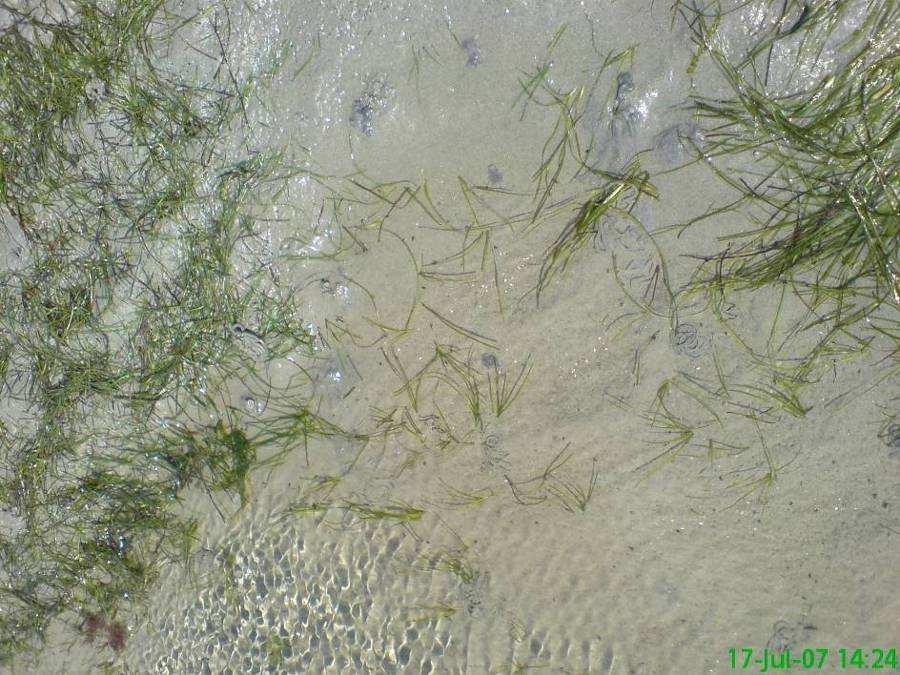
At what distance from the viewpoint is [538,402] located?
2930 millimetres

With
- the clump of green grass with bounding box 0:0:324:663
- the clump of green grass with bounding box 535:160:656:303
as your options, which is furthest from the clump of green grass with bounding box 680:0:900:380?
the clump of green grass with bounding box 0:0:324:663

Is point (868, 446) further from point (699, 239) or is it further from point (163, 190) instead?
point (163, 190)

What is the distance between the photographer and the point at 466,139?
2834 mm

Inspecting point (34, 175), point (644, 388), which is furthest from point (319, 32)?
point (644, 388)

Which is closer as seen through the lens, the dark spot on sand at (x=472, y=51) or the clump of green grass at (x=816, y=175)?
the clump of green grass at (x=816, y=175)

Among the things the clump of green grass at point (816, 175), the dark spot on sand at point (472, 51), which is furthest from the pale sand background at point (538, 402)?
the clump of green grass at point (816, 175)

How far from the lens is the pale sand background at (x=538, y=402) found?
2754 mm

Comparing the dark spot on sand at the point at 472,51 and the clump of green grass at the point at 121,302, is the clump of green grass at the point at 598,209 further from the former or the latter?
the clump of green grass at the point at 121,302

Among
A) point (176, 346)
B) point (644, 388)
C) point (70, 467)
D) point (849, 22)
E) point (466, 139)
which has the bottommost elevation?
point (70, 467)

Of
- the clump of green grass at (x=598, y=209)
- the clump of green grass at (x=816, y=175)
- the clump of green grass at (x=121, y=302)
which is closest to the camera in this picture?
the clump of green grass at (x=816, y=175)

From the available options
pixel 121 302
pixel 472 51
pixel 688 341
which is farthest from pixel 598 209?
pixel 121 302

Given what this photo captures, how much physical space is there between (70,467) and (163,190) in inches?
66.3

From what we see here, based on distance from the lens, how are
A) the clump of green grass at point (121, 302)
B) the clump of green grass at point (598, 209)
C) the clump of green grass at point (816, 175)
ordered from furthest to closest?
the clump of green grass at point (121, 302)
the clump of green grass at point (598, 209)
the clump of green grass at point (816, 175)

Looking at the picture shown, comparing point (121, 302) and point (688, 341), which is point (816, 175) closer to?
point (688, 341)
